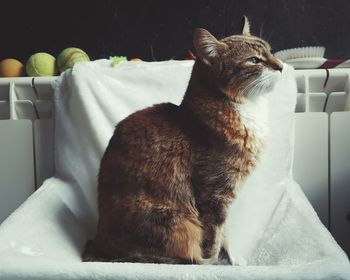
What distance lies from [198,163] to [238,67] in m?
0.19

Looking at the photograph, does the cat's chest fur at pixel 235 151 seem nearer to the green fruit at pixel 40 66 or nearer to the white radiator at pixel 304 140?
the white radiator at pixel 304 140

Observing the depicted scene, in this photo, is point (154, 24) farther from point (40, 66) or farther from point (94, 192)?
point (94, 192)

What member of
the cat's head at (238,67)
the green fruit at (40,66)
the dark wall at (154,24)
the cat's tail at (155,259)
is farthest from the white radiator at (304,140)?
the cat's tail at (155,259)

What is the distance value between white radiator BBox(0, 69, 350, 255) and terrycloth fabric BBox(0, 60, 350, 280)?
0.12 meters

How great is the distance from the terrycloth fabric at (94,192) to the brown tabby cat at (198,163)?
13 cm

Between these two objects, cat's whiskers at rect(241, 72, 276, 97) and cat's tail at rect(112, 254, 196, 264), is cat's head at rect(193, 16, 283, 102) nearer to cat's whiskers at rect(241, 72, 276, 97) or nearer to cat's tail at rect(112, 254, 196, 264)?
cat's whiskers at rect(241, 72, 276, 97)

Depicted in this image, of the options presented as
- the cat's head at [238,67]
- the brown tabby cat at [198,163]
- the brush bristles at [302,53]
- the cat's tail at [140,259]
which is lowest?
the cat's tail at [140,259]

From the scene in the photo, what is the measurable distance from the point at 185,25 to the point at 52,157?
2.05 ft

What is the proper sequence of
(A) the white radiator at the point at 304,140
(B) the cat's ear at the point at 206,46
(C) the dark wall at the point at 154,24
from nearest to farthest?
(B) the cat's ear at the point at 206,46 → (A) the white radiator at the point at 304,140 → (C) the dark wall at the point at 154,24

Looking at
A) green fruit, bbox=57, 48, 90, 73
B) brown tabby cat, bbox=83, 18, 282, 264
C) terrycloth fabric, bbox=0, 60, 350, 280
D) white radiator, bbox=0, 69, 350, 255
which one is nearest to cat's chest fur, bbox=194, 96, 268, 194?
brown tabby cat, bbox=83, 18, 282, 264

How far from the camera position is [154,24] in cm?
143

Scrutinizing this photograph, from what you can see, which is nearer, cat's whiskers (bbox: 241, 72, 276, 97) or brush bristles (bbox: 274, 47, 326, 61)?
cat's whiskers (bbox: 241, 72, 276, 97)

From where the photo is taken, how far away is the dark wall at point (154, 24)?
1.39m

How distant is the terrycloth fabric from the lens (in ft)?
2.63
